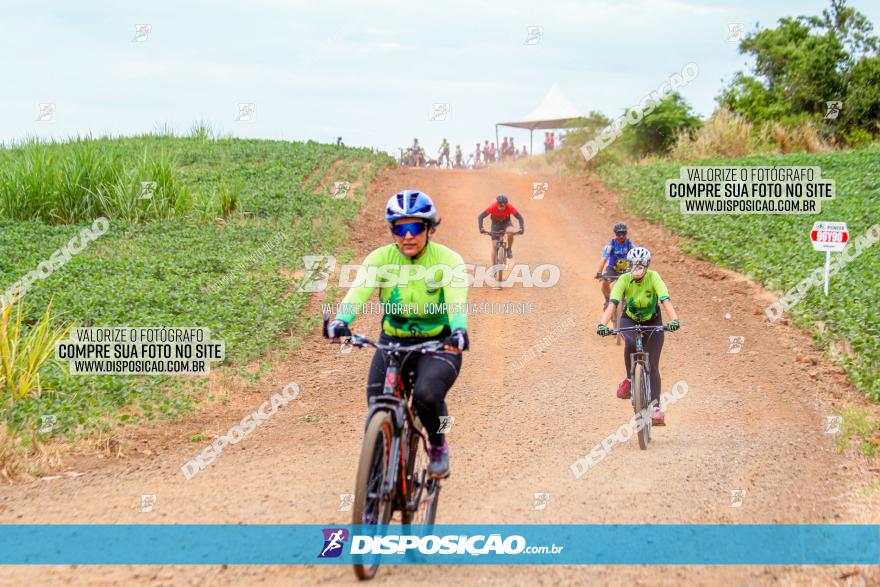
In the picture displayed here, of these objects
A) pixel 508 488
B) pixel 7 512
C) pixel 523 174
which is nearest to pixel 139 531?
pixel 7 512

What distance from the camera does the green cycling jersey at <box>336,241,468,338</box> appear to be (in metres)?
6.12

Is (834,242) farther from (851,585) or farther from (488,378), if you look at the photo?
(851,585)

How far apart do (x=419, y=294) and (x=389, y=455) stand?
1.24 meters

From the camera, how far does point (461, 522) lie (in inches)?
275

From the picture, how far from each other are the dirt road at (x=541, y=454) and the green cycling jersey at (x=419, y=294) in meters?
1.74

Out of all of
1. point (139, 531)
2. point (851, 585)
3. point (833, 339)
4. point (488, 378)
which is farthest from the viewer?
point (833, 339)

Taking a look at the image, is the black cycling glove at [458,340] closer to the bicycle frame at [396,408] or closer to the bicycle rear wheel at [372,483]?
the bicycle frame at [396,408]

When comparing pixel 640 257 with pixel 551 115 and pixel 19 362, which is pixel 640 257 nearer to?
pixel 19 362

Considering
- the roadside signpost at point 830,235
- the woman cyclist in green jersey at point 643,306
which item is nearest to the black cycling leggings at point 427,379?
the woman cyclist in green jersey at point 643,306

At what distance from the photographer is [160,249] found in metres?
19.8

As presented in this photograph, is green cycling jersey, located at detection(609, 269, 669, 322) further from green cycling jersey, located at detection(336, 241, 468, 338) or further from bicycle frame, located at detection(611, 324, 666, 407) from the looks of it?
green cycling jersey, located at detection(336, 241, 468, 338)

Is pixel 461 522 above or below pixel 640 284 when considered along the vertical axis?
below

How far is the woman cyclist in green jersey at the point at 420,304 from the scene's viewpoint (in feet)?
19.5

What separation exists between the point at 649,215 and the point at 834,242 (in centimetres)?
1006
